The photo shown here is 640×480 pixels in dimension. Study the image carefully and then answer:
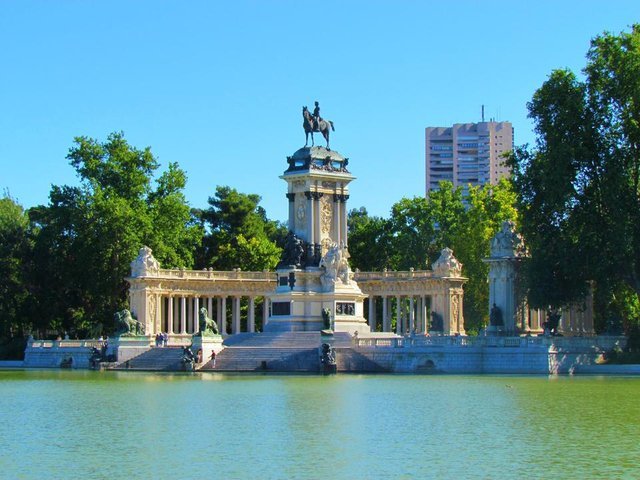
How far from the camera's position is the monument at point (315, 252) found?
251 feet

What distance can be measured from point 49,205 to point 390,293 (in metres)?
23.9

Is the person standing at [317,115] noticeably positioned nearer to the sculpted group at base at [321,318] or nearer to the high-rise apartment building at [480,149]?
the sculpted group at base at [321,318]

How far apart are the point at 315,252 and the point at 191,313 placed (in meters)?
15.2

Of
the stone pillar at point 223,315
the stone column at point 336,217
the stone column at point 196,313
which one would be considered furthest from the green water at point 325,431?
the stone column at point 196,313

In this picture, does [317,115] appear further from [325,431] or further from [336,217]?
[325,431]

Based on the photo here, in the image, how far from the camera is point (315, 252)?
3068 inches

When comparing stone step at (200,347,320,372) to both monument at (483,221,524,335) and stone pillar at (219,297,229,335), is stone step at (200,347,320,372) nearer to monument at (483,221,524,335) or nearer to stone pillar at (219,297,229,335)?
monument at (483,221,524,335)

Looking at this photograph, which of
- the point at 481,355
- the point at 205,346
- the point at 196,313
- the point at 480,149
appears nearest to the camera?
the point at 481,355

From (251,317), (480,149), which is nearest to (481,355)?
(251,317)

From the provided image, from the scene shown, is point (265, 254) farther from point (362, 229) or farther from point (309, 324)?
point (309, 324)

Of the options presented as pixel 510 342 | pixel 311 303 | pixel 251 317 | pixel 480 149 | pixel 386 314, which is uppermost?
pixel 480 149

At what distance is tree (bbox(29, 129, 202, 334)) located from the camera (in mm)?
87688

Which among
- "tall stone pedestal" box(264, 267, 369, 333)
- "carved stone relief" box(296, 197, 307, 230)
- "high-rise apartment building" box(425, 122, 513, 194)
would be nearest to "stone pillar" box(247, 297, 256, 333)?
"tall stone pedestal" box(264, 267, 369, 333)

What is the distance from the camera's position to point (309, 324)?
7662cm
